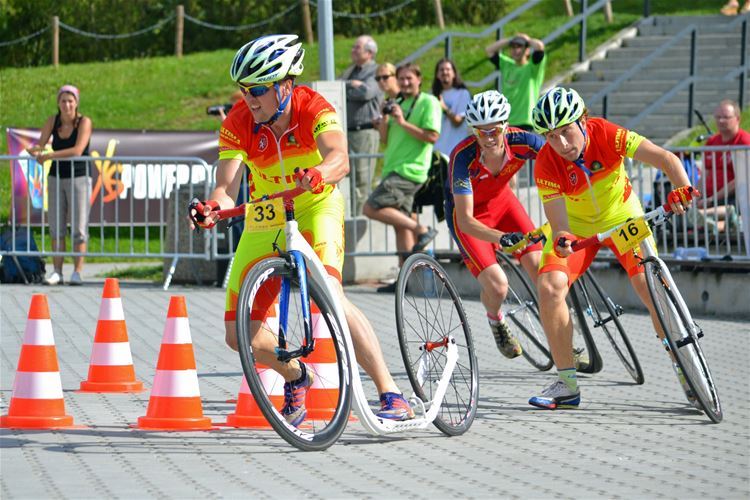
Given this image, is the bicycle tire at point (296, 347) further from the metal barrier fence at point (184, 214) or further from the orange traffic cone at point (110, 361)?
the metal barrier fence at point (184, 214)

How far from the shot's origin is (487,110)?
941 cm

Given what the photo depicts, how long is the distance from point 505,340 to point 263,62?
3.75 m

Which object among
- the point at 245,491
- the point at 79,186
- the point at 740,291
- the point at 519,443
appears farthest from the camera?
the point at 79,186

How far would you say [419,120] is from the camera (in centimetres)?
1495

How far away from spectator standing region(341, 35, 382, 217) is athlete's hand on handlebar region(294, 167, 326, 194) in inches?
362

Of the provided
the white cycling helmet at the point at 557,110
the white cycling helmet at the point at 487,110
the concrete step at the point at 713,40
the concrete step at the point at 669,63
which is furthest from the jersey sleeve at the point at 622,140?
the concrete step at the point at 713,40

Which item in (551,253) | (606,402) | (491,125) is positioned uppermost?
(491,125)

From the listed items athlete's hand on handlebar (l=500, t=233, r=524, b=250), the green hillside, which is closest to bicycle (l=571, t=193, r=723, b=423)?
athlete's hand on handlebar (l=500, t=233, r=524, b=250)

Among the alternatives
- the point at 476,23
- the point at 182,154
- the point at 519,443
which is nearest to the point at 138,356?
the point at 519,443

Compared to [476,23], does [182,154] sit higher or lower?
lower

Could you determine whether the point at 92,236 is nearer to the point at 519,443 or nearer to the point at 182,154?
the point at 182,154

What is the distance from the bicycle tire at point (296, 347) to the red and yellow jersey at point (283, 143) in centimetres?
55

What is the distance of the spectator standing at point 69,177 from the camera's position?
51.9ft

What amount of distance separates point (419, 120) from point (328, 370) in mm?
A: 7381
